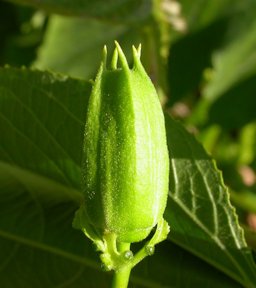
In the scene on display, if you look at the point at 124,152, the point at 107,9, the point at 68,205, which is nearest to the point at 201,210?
the point at 68,205

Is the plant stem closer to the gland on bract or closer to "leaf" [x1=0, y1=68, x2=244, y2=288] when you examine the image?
the gland on bract

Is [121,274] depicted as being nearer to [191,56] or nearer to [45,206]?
[45,206]

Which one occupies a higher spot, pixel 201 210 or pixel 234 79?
pixel 201 210

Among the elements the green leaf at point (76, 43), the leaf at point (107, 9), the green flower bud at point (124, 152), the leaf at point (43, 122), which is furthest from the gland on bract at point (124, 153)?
the green leaf at point (76, 43)

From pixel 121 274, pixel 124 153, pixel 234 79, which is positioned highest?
pixel 124 153

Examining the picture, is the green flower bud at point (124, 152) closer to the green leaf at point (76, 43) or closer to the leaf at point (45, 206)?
the leaf at point (45, 206)

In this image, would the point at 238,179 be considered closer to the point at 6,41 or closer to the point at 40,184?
the point at 6,41
